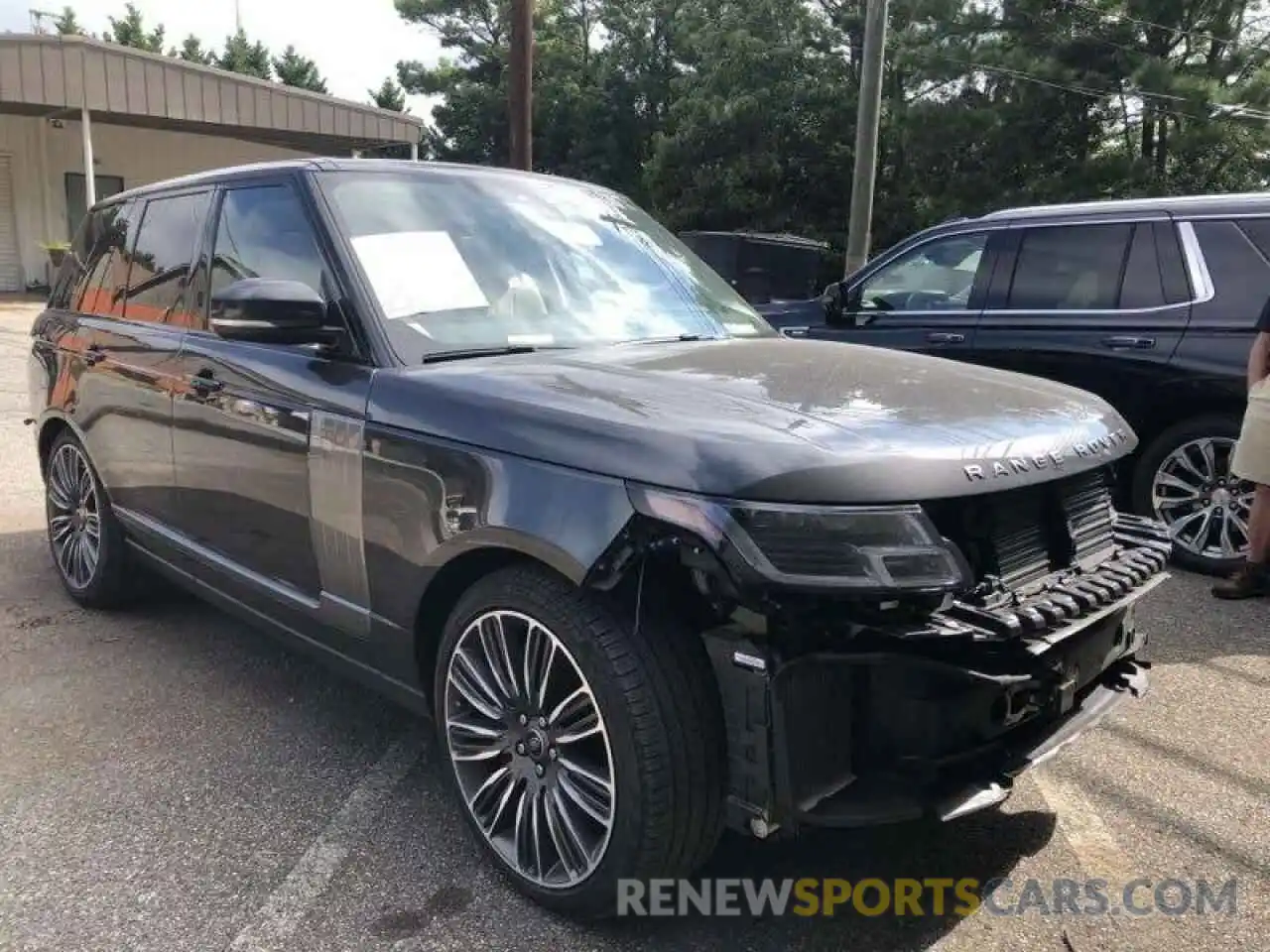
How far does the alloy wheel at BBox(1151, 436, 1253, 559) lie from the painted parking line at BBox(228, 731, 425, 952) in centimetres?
410

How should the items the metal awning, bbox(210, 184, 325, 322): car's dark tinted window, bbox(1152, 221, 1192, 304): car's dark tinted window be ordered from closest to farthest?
bbox(210, 184, 325, 322): car's dark tinted window → bbox(1152, 221, 1192, 304): car's dark tinted window → the metal awning

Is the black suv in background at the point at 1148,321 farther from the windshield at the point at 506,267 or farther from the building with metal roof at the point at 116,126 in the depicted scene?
the building with metal roof at the point at 116,126

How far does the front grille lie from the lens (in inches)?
91.1

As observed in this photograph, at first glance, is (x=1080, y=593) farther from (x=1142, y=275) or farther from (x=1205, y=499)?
(x=1142, y=275)

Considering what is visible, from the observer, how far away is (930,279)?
6.63 meters

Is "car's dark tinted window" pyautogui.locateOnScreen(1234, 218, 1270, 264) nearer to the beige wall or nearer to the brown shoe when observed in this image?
the brown shoe

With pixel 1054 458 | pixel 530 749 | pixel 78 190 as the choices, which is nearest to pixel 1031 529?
pixel 1054 458

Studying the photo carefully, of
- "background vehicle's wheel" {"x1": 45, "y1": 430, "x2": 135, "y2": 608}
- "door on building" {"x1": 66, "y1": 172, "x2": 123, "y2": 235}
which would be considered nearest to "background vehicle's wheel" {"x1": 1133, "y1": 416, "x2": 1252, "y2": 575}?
"background vehicle's wheel" {"x1": 45, "y1": 430, "x2": 135, "y2": 608}

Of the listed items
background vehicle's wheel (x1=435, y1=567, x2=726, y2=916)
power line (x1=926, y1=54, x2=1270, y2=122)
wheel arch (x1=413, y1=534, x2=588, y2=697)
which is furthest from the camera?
power line (x1=926, y1=54, x2=1270, y2=122)

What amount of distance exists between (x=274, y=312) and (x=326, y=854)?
1468 millimetres

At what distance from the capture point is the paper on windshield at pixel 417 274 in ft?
9.93

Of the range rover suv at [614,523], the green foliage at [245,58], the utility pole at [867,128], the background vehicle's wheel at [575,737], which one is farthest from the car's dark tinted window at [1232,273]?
the green foliage at [245,58]

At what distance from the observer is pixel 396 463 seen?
9.05 ft

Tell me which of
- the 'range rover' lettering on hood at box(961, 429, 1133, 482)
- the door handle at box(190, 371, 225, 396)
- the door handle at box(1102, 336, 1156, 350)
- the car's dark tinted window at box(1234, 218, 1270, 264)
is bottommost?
the 'range rover' lettering on hood at box(961, 429, 1133, 482)
